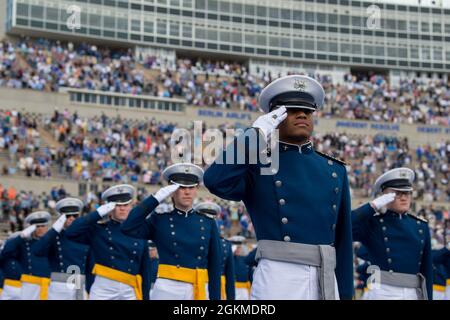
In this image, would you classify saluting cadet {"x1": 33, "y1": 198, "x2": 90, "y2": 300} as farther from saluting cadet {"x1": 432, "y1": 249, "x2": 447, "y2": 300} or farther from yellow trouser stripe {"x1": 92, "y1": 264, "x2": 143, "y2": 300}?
saluting cadet {"x1": 432, "y1": 249, "x2": 447, "y2": 300}

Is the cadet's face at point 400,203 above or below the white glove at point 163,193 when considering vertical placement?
below

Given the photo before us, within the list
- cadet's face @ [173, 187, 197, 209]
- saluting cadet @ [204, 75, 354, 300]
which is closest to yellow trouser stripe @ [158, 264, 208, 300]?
cadet's face @ [173, 187, 197, 209]

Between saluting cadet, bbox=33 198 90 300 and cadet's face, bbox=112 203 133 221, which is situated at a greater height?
cadet's face, bbox=112 203 133 221

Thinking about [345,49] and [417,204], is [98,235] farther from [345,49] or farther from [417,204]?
[345,49]

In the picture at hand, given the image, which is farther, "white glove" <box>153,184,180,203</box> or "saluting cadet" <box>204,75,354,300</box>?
"white glove" <box>153,184,180,203</box>

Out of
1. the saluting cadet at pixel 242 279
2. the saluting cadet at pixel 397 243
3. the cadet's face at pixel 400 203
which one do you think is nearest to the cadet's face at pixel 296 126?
the saluting cadet at pixel 397 243

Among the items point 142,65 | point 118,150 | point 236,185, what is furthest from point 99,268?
point 142,65

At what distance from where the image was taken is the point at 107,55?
51.4m

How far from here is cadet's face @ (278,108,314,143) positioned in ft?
17.8

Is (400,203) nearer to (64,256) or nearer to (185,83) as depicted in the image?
A: (64,256)

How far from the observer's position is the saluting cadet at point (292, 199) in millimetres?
5301

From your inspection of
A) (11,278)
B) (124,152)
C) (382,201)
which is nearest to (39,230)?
(11,278)

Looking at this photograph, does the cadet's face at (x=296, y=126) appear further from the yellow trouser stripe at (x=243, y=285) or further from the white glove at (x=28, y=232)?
the yellow trouser stripe at (x=243, y=285)

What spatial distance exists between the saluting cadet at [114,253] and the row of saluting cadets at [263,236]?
1 cm
